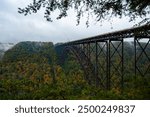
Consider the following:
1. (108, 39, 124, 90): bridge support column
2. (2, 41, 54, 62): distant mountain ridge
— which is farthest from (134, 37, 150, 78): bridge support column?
(2, 41, 54, 62): distant mountain ridge

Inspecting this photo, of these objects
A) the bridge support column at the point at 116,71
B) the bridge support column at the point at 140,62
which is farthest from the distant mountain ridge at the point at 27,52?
the bridge support column at the point at 116,71

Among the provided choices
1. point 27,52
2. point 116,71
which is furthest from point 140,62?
point 116,71

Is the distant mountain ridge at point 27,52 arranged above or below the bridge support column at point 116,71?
below

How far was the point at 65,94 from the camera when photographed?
46.1 ft

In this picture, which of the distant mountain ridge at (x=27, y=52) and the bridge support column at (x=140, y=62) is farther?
the distant mountain ridge at (x=27, y=52)

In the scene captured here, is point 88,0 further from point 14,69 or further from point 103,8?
point 14,69

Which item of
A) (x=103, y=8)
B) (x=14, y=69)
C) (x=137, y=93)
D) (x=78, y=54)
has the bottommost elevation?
(x=14, y=69)

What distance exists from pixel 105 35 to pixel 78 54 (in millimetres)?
18642

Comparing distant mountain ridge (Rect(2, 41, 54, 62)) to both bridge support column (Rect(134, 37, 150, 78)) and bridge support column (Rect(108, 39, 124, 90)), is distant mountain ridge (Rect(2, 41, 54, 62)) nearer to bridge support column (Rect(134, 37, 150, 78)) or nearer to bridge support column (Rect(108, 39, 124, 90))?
bridge support column (Rect(134, 37, 150, 78))

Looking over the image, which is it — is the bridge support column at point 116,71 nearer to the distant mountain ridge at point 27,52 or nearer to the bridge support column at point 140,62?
the bridge support column at point 140,62

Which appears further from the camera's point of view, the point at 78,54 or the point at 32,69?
the point at 32,69

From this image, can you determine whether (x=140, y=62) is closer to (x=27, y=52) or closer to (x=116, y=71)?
(x=27, y=52)

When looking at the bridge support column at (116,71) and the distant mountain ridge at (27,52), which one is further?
the distant mountain ridge at (27,52)

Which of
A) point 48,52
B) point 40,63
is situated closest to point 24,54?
point 48,52
